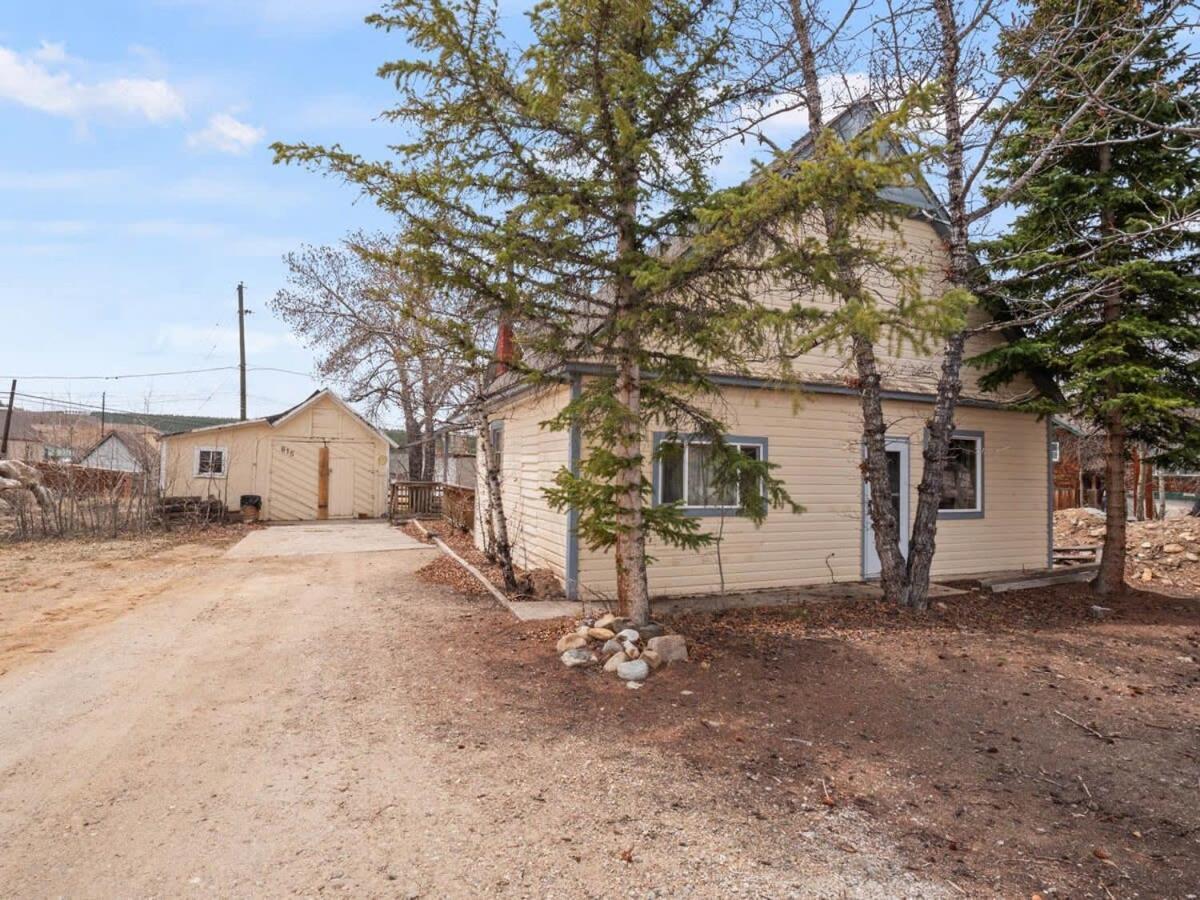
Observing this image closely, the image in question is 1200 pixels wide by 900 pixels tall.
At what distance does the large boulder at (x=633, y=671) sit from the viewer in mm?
4957

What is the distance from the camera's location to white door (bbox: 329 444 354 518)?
1973cm

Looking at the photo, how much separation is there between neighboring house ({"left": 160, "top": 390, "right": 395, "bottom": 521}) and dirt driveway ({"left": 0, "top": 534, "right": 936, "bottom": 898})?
14.0 meters

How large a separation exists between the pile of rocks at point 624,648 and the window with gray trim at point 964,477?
21.6 ft

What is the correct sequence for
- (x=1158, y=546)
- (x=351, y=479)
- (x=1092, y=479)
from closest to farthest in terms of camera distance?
(x=1158, y=546), (x=351, y=479), (x=1092, y=479)

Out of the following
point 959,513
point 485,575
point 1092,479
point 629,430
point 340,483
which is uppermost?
point 629,430

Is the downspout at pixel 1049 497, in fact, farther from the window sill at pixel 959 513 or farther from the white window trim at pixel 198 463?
the white window trim at pixel 198 463

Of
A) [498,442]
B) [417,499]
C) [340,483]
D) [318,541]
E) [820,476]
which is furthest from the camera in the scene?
[417,499]

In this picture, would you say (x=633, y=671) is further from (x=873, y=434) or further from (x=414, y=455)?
(x=414, y=455)

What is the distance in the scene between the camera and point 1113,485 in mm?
9117

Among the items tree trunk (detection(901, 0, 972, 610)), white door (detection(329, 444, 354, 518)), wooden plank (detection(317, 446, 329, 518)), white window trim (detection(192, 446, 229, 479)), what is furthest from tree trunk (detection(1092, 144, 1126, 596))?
white window trim (detection(192, 446, 229, 479))

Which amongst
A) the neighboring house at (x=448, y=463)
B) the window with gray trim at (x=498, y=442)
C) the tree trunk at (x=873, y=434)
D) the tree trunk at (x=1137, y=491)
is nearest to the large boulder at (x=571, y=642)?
the tree trunk at (x=873, y=434)

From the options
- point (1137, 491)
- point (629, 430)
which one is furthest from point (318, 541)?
point (1137, 491)

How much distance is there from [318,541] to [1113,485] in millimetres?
14424

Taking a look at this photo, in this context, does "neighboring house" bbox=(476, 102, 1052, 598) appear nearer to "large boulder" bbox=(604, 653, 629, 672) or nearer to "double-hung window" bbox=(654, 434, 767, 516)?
"double-hung window" bbox=(654, 434, 767, 516)
